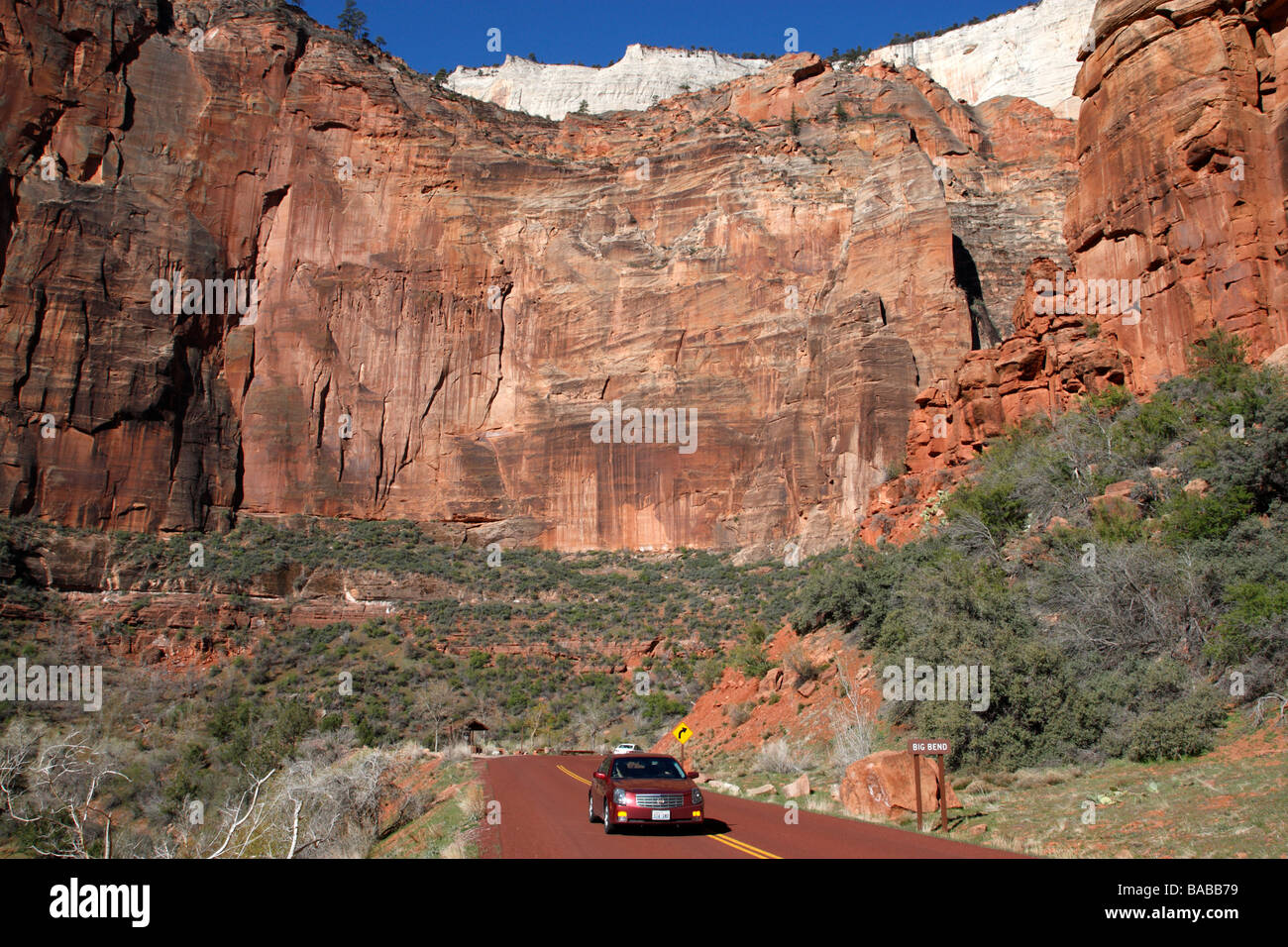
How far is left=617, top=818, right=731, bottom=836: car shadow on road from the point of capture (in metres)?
11.6

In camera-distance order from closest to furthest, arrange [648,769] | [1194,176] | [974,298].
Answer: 1. [648,769]
2. [1194,176]
3. [974,298]

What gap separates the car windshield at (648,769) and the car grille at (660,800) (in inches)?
23.4

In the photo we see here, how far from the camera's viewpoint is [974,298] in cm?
5825

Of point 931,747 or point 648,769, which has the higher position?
point 931,747

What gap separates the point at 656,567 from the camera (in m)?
54.1

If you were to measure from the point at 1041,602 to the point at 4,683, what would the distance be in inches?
1527

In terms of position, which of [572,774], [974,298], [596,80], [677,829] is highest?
[596,80]

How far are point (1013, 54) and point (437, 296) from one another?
289ft

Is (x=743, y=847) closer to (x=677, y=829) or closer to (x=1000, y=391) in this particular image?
(x=677, y=829)

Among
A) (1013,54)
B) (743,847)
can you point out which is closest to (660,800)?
(743,847)

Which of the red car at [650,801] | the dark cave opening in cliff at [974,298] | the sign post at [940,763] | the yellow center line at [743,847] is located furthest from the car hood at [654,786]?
the dark cave opening in cliff at [974,298]

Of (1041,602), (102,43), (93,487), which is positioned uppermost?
(102,43)
